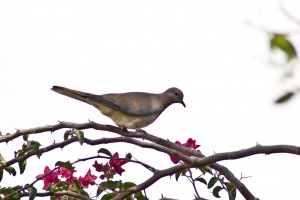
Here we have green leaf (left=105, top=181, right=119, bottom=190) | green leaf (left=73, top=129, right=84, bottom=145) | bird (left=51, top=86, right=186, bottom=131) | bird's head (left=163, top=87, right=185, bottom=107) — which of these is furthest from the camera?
bird's head (left=163, top=87, right=185, bottom=107)

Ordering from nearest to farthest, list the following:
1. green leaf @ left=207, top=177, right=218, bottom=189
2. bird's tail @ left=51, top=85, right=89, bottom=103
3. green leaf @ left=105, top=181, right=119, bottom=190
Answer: green leaf @ left=105, top=181, right=119, bottom=190 → green leaf @ left=207, top=177, right=218, bottom=189 → bird's tail @ left=51, top=85, right=89, bottom=103

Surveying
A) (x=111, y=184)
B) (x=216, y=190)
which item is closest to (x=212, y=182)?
(x=216, y=190)

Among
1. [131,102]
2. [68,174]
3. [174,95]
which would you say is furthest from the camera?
[174,95]

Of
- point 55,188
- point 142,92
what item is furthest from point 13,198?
point 142,92

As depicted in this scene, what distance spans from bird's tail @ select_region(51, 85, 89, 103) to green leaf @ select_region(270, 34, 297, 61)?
4.93 metres

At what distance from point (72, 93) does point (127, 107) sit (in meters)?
1.31

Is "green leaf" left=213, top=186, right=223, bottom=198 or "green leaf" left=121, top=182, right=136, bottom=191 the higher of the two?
"green leaf" left=213, top=186, right=223, bottom=198

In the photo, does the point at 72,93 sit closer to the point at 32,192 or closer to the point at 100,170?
the point at 100,170

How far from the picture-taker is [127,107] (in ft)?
25.3

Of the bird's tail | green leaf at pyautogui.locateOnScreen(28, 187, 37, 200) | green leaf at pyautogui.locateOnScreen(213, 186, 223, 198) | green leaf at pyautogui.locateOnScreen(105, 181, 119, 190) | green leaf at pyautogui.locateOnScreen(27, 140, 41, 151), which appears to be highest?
the bird's tail

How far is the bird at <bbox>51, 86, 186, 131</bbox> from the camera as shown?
722 centimetres

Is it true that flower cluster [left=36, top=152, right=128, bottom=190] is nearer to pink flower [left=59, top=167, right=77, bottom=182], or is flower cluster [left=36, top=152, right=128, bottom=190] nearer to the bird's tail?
pink flower [left=59, top=167, right=77, bottom=182]

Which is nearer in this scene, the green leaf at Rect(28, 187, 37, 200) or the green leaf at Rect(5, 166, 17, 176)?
the green leaf at Rect(28, 187, 37, 200)

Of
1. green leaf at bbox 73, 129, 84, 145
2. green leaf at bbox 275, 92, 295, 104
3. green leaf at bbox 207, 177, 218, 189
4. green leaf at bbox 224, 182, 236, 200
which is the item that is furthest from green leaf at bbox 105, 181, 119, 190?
green leaf at bbox 275, 92, 295, 104
